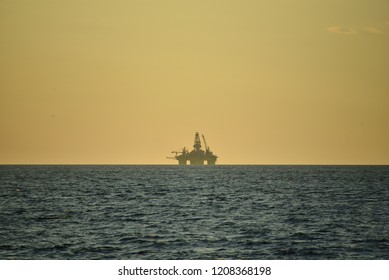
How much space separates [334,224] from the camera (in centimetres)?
5644
